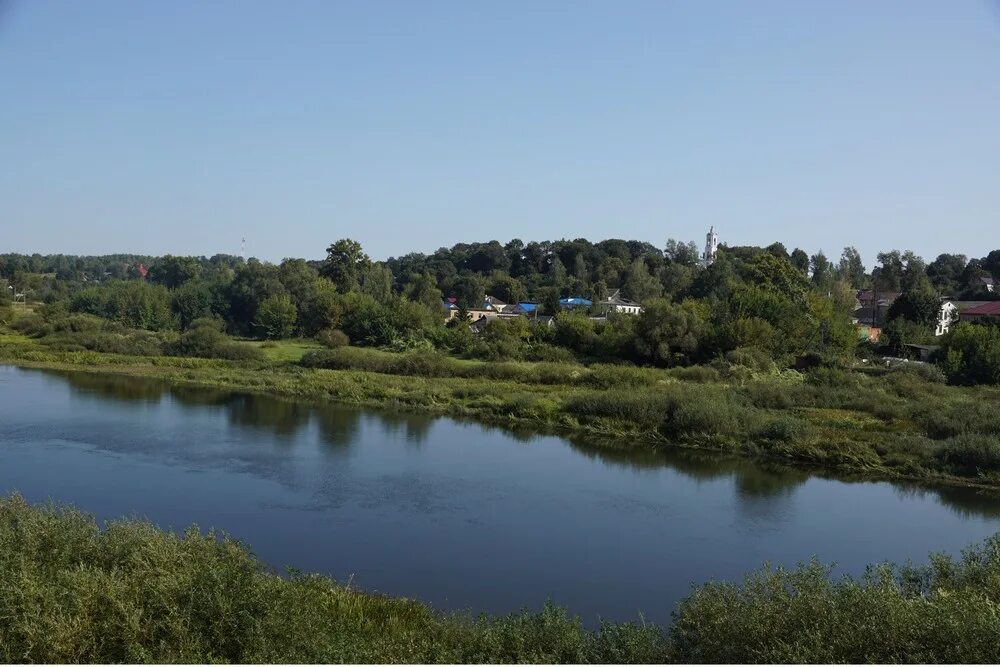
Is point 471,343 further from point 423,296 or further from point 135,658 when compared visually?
point 135,658

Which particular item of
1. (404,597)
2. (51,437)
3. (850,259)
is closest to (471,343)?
(51,437)

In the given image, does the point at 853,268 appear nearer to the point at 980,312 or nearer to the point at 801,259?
the point at 801,259

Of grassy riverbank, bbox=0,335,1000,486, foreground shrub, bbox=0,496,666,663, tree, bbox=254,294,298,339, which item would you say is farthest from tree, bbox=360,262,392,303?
foreground shrub, bbox=0,496,666,663

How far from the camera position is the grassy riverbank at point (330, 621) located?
7.07 metres

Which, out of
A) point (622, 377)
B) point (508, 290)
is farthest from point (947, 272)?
point (622, 377)

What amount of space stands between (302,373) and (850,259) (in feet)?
202

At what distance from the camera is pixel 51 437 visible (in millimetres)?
21172

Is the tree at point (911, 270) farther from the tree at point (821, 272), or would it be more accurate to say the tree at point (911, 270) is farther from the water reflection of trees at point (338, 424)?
the water reflection of trees at point (338, 424)

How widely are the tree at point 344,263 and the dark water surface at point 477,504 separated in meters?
34.5

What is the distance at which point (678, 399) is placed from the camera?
2450cm

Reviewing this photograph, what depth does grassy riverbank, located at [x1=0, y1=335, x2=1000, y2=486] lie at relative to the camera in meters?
20.6

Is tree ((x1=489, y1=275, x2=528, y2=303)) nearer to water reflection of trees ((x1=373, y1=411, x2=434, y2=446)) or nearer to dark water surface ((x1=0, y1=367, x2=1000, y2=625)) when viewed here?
water reflection of trees ((x1=373, y1=411, x2=434, y2=446))

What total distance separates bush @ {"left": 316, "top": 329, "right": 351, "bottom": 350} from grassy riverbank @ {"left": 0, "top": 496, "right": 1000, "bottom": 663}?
3325cm

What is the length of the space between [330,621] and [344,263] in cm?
5229
